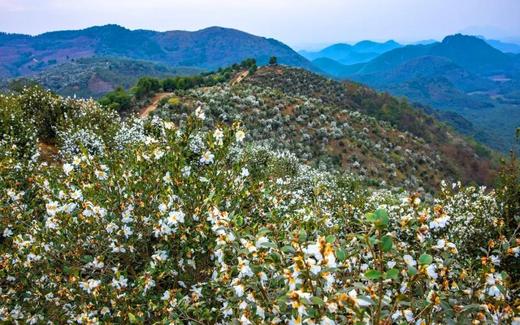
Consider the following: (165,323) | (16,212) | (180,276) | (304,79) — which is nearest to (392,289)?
(165,323)

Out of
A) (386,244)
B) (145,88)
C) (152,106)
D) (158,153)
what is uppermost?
(158,153)

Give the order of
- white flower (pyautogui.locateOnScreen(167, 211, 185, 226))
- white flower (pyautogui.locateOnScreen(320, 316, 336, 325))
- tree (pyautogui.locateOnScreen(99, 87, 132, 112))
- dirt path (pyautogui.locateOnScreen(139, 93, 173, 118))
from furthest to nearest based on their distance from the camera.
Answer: tree (pyautogui.locateOnScreen(99, 87, 132, 112)) → dirt path (pyautogui.locateOnScreen(139, 93, 173, 118)) → white flower (pyautogui.locateOnScreen(167, 211, 185, 226)) → white flower (pyautogui.locateOnScreen(320, 316, 336, 325))

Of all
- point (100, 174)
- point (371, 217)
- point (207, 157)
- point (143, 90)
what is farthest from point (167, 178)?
point (143, 90)

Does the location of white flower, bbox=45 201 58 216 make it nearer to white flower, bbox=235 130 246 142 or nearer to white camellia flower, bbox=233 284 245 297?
white flower, bbox=235 130 246 142

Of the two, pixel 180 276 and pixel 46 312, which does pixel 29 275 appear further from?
→ pixel 180 276

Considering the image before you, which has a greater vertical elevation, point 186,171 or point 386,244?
point 386,244

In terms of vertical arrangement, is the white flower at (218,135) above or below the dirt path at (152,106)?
above

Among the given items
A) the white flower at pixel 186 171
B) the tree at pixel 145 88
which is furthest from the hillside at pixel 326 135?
the white flower at pixel 186 171

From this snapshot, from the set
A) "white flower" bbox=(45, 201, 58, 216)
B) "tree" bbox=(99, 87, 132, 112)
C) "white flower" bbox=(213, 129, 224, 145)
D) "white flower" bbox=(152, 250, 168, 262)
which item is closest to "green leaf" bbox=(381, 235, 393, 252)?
"white flower" bbox=(152, 250, 168, 262)

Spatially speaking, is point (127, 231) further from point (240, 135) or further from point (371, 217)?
point (371, 217)

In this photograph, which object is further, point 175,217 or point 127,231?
point 127,231

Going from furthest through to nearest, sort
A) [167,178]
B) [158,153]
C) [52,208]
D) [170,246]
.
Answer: [158,153] → [167,178] → [52,208] → [170,246]

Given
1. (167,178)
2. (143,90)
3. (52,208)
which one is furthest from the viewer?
(143,90)

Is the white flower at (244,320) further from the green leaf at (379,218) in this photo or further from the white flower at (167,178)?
the white flower at (167,178)
